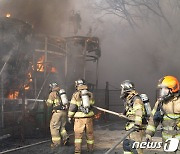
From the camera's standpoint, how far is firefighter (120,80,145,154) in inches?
212

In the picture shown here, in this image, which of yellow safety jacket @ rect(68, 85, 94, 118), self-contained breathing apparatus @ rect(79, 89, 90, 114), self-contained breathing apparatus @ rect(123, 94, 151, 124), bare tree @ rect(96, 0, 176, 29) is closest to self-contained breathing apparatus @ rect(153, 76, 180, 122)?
self-contained breathing apparatus @ rect(123, 94, 151, 124)

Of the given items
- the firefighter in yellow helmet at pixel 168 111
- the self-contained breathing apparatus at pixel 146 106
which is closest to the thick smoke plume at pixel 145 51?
the self-contained breathing apparatus at pixel 146 106

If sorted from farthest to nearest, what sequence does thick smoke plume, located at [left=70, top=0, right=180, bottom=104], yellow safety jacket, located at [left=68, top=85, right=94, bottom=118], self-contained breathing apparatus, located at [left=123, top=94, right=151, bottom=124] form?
thick smoke plume, located at [left=70, top=0, right=180, bottom=104] < yellow safety jacket, located at [left=68, top=85, right=94, bottom=118] < self-contained breathing apparatus, located at [left=123, top=94, right=151, bottom=124]

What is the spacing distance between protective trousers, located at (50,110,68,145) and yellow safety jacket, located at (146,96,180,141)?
4.07 m

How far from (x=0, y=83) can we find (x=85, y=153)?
154 inches

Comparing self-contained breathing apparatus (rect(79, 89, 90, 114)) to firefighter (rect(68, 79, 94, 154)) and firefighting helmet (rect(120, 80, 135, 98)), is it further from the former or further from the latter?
firefighting helmet (rect(120, 80, 135, 98))

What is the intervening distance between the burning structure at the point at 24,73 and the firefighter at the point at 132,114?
4100 mm

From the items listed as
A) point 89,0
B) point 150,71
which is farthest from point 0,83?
point 89,0

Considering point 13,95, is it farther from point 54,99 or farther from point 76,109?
point 76,109

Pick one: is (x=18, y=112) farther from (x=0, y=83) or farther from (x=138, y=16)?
(x=138, y=16)

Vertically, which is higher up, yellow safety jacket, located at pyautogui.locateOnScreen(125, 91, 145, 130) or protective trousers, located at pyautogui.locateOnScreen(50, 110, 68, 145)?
yellow safety jacket, located at pyautogui.locateOnScreen(125, 91, 145, 130)

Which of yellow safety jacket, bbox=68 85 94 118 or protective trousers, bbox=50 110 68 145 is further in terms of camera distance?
protective trousers, bbox=50 110 68 145

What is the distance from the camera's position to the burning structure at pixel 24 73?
926 centimetres

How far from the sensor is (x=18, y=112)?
9344mm
